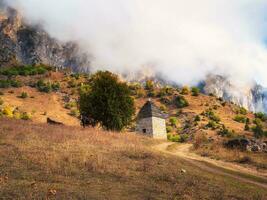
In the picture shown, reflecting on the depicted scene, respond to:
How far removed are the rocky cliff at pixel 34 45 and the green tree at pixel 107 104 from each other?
84533mm

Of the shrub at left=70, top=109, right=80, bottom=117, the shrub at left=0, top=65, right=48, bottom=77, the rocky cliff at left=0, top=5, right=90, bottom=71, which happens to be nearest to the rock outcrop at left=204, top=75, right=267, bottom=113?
the rocky cliff at left=0, top=5, right=90, bottom=71

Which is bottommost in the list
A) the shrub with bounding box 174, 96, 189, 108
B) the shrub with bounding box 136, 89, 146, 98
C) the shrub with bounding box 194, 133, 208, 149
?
the shrub with bounding box 194, 133, 208, 149

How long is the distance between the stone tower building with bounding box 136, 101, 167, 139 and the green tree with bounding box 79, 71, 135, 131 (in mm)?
8814

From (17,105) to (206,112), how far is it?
123ft

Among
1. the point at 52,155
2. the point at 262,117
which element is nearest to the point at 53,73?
the point at 262,117

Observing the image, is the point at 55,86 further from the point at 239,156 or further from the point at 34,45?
the point at 239,156

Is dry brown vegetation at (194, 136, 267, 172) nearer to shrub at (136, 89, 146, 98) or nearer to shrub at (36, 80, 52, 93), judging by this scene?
shrub at (36, 80, 52, 93)

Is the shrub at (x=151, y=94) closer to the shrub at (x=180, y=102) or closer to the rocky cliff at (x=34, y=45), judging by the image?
the shrub at (x=180, y=102)

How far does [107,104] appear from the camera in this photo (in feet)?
128

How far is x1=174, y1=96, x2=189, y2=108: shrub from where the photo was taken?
75.2m

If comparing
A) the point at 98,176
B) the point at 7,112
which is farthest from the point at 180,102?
the point at 98,176

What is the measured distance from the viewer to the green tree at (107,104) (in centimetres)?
3931

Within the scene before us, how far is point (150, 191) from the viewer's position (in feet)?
40.4

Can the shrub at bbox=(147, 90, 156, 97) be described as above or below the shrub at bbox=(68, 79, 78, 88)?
below
